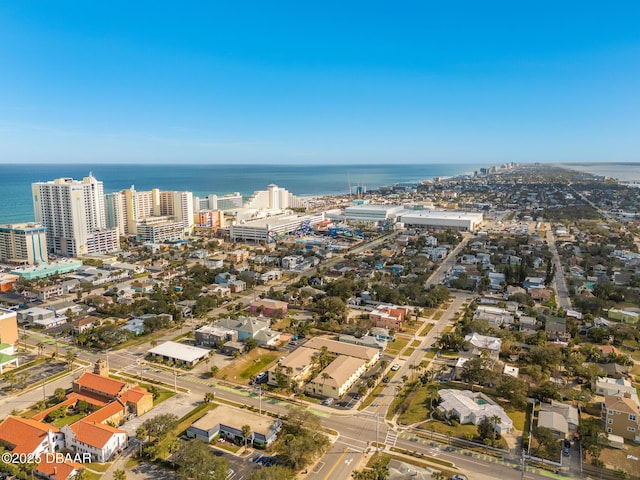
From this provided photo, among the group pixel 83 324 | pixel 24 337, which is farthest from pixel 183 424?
pixel 24 337

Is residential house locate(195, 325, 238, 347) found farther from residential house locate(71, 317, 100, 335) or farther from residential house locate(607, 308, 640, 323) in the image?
residential house locate(607, 308, 640, 323)

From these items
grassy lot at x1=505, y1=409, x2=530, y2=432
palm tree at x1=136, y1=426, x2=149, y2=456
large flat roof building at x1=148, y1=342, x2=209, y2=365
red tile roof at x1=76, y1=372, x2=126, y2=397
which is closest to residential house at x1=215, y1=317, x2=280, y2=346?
large flat roof building at x1=148, y1=342, x2=209, y2=365

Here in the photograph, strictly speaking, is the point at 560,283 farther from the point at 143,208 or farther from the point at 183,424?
the point at 143,208

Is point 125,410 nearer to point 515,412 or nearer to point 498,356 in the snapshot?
point 515,412

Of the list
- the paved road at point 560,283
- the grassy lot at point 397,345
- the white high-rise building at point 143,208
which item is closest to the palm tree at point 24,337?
the grassy lot at point 397,345

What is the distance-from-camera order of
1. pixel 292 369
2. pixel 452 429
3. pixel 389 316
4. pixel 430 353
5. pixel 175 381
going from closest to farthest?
pixel 452 429 < pixel 292 369 < pixel 175 381 < pixel 430 353 < pixel 389 316

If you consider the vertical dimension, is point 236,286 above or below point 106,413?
below
